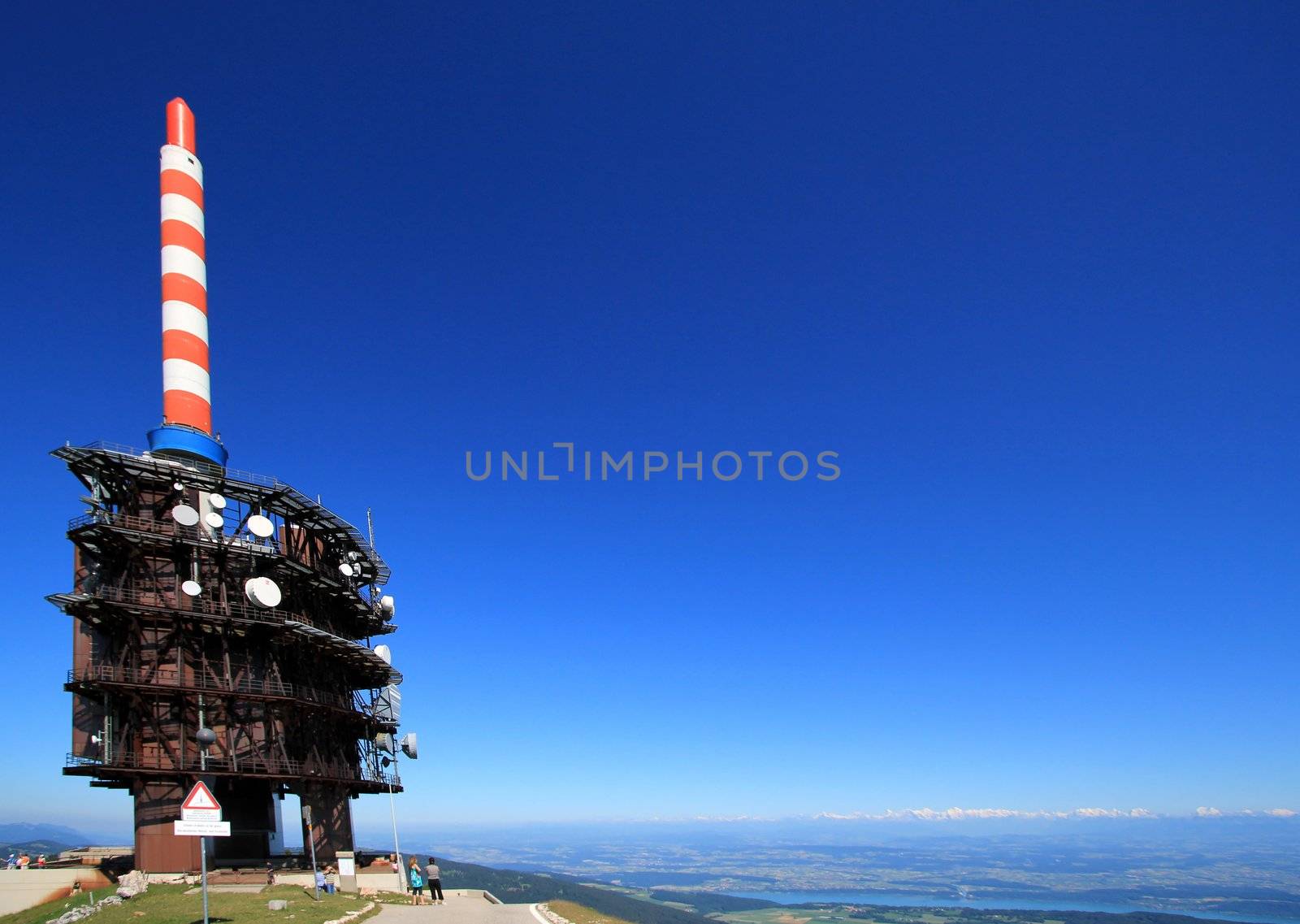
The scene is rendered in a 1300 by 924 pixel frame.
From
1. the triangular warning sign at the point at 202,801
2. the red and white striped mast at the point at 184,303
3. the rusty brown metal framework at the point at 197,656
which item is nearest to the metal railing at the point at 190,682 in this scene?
the rusty brown metal framework at the point at 197,656

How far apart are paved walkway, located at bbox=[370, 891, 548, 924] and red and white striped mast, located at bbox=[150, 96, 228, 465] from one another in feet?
95.6

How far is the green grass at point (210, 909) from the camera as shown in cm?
2609

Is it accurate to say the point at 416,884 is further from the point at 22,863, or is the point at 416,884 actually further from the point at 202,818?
the point at 22,863

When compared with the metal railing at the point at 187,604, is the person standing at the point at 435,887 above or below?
below

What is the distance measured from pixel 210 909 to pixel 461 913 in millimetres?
7898

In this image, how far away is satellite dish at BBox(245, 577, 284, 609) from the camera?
45.1 meters

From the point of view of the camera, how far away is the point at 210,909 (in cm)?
2764

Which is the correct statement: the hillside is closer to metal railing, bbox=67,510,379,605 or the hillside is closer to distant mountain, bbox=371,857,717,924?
distant mountain, bbox=371,857,717,924

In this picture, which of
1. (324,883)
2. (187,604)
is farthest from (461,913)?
(187,604)

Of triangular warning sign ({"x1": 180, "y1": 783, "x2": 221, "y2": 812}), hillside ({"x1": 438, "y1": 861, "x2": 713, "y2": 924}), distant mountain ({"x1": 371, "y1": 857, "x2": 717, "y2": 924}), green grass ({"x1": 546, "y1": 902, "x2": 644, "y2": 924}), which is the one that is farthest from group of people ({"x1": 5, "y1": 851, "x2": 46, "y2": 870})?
hillside ({"x1": 438, "y1": 861, "x2": 713, "y2": 924})

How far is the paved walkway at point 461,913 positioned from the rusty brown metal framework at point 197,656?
16873 millimetres

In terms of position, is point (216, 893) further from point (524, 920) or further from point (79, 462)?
point (79, 462)

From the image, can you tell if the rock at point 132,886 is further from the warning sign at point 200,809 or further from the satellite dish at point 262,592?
the warning sign at point 200,809

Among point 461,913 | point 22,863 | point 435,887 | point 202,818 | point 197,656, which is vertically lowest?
point 22,863
